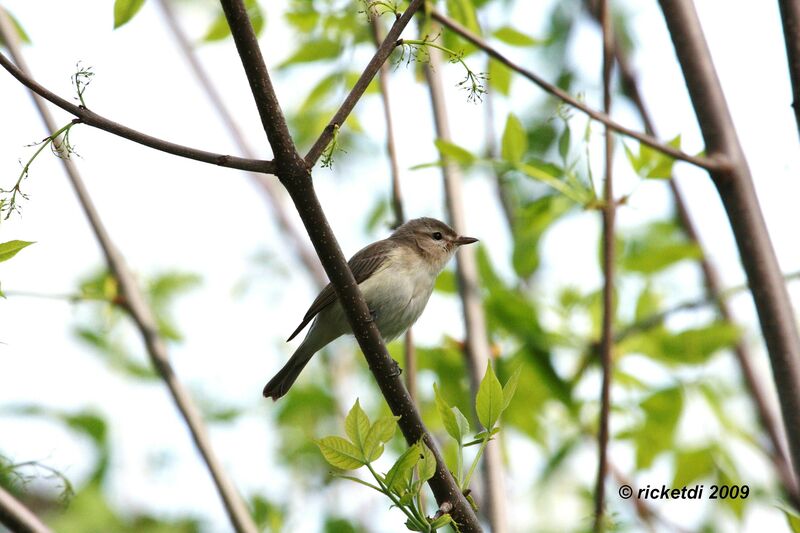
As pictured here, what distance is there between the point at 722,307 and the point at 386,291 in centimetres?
214

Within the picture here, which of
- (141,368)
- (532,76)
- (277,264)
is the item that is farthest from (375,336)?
(277,264)

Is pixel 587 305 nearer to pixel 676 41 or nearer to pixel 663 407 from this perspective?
pixel 663 407

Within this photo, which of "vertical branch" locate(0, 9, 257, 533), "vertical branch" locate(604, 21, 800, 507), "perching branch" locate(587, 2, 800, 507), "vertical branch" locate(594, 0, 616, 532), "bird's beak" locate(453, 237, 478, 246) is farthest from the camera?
"bird's beak" locate(453, 237, 478, 246)

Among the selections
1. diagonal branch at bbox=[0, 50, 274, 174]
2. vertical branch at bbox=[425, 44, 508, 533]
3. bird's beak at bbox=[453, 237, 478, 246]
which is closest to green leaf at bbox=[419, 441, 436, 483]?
diagonal branch at bbox=[0, 50, 274, 174]

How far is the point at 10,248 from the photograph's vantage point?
2.58 meters

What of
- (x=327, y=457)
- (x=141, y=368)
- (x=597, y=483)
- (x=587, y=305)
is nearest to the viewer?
(x=327, y=457)

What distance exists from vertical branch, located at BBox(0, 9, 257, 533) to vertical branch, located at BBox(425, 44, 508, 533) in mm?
1180

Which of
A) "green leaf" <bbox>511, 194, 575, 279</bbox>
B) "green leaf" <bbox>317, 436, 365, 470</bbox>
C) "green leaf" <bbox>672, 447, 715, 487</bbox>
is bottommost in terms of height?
"green leaf" <bbox>317, 436, 365, 470</bbox>

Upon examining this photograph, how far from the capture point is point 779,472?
193 inches

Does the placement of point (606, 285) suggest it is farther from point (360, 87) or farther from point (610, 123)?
point (360, 87)

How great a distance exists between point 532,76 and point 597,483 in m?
1.83

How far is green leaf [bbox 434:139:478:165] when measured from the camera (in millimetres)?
4207

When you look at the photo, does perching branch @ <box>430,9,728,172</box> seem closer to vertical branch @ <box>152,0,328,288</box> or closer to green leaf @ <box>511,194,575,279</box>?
green leaf @ <box>511,194,575,279</box>

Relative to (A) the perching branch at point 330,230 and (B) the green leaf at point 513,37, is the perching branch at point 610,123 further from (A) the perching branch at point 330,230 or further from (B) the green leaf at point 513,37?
(A) the perching branch at point 330,230
